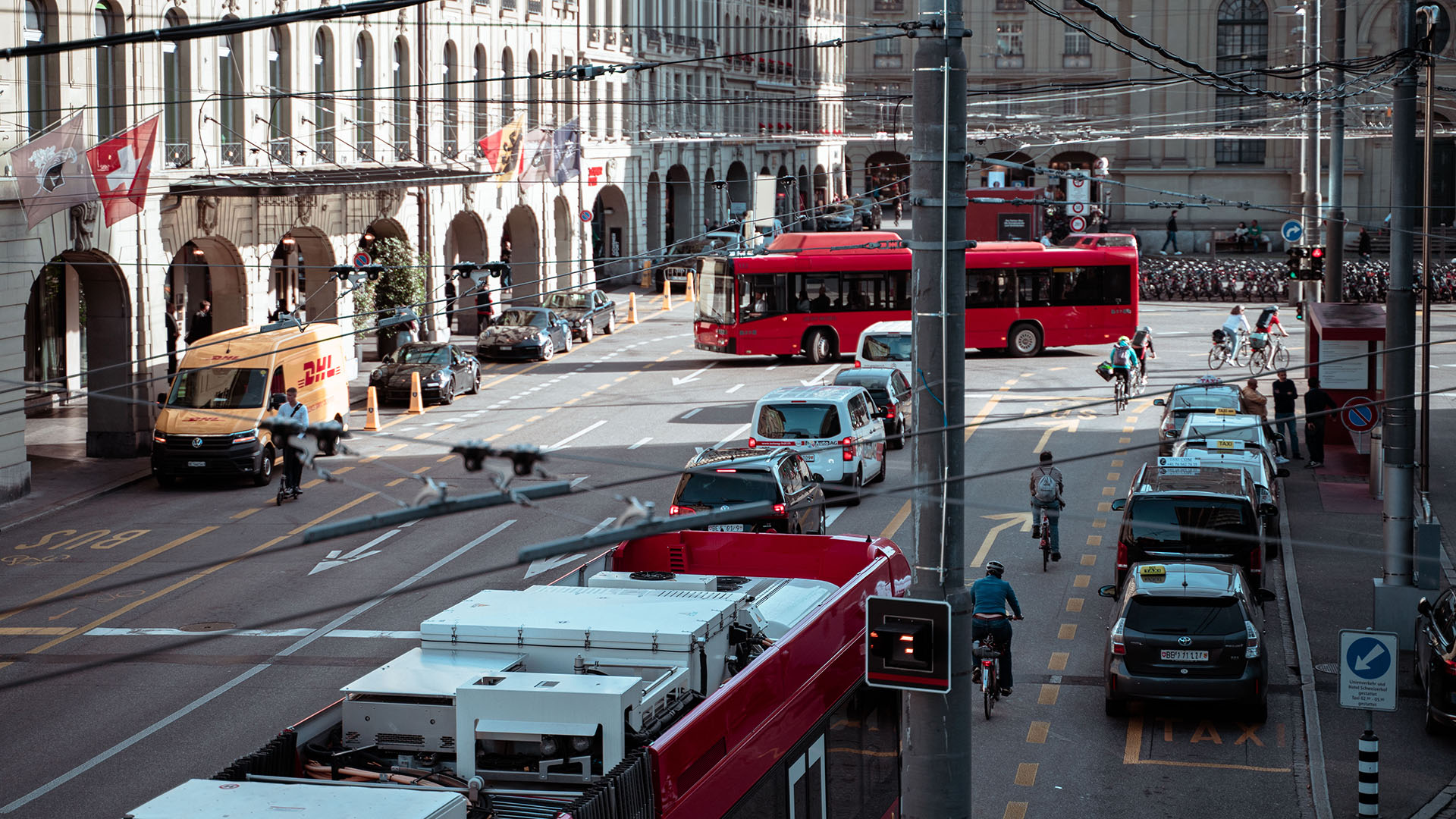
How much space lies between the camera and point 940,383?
10.0 metres

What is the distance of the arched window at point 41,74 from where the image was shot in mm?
28250

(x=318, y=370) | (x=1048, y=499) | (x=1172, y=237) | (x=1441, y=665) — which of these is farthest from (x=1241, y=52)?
(x=1441, y=665)

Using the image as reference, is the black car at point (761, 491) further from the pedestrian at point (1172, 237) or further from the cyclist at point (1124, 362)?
the pedestrian at point (1172, 237)

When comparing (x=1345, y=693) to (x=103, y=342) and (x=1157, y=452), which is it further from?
(x=103, y=342)

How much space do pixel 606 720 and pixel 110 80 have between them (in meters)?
27.2

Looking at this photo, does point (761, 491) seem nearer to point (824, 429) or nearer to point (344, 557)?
point (824, 429)

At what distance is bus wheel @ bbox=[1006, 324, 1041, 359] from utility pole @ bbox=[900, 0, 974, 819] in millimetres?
34094

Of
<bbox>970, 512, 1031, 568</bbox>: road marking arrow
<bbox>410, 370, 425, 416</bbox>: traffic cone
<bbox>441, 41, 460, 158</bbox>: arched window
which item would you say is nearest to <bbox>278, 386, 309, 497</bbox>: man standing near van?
<bbox>410, 370, 425, 416</bbox>: traffic cone

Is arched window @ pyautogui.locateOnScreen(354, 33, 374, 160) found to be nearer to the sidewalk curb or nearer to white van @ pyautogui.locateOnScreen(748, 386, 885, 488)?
white van @ pyautogui.locateOnScreen(748, 386, 885, 488)

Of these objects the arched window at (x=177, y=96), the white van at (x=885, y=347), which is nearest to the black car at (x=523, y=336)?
the white van at (x=885, y=347)

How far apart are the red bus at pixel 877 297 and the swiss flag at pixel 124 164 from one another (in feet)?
55.2

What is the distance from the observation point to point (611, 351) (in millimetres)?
46281

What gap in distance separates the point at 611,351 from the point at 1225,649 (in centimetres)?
3257

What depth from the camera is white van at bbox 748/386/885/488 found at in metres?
25.7
